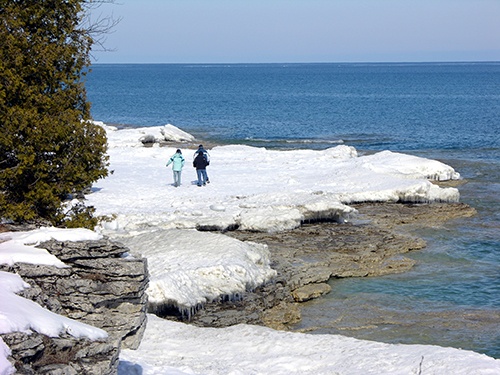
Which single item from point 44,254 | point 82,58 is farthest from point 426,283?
point 44,254

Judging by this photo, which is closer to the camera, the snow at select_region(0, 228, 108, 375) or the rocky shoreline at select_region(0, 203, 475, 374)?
the snow at select_region(0, 228, 108, 375)

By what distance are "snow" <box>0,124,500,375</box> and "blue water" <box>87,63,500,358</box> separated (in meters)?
2.93

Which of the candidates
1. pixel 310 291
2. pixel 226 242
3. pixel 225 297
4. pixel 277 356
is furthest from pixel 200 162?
→ pixel 277 356

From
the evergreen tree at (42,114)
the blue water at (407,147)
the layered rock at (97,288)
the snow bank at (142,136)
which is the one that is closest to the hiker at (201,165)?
the blue water at (407,147)

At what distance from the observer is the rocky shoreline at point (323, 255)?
2069 cm

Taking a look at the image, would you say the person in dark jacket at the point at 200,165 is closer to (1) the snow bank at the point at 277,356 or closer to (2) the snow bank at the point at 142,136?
(1) the snow bank at the point at 277,356

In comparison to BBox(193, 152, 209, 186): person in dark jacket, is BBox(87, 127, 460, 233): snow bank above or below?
below

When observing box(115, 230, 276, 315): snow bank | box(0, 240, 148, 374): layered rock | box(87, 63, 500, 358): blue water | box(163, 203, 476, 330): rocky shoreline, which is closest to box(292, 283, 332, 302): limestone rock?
box(163, 203, 476, 330): rocky shoreline

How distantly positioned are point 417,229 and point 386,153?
1330 cm

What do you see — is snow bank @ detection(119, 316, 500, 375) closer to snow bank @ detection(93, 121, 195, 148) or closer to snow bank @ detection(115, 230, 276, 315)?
snow bank @ detection(115, 230, 276, 315)

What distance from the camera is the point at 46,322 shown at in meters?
10.8

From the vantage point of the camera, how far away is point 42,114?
16516 millimetres

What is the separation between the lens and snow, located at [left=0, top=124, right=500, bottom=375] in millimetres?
14170

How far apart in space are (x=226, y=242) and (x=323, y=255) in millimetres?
4065
